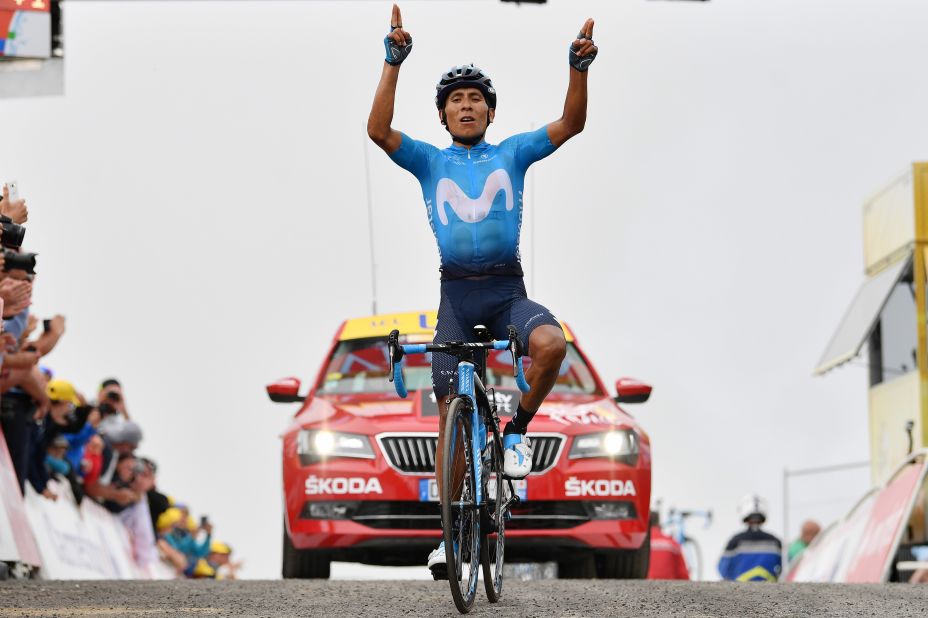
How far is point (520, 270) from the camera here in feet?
27.5

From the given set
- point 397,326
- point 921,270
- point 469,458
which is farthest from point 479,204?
point 921,270

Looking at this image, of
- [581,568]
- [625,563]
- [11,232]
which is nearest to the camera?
[11,232]

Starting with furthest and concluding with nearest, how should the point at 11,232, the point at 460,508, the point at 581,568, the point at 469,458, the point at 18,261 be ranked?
the point at 581,568 → the point at 18,261 → the point at 11,232 → the point at 469,458 → the point at 460,508

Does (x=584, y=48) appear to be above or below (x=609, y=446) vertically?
above

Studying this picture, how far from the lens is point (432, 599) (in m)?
9.07

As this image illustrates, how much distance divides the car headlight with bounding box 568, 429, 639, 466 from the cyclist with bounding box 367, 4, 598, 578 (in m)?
3.81

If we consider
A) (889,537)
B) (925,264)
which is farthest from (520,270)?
(925,264)

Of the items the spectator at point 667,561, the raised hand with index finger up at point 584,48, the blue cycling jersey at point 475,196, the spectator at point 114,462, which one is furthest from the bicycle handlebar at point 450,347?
the spectator at point 114,462

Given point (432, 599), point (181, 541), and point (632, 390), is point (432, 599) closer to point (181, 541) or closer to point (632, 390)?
point (632, 390)

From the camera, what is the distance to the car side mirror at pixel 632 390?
42.5ft

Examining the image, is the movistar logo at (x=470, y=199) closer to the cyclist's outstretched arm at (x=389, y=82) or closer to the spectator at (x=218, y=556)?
the cyclist's outstretched arm at (x=389, y=82)

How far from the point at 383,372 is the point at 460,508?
5.25m

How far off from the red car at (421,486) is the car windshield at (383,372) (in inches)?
7.3

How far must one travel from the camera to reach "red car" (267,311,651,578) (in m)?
12.0
